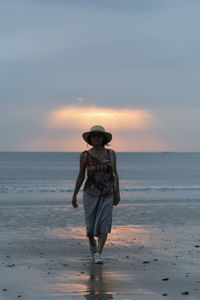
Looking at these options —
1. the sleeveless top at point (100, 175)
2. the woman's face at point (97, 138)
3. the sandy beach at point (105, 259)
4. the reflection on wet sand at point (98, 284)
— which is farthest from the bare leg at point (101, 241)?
the woman's face at point (97, 138)

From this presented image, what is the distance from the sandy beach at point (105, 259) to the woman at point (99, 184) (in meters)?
0.49

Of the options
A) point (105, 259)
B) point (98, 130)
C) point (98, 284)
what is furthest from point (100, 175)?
point (98, 284)

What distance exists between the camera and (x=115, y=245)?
8508 mm

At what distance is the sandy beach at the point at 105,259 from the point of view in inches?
212

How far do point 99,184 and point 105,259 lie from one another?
1087 mm

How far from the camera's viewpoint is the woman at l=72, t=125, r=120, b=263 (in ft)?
23.2

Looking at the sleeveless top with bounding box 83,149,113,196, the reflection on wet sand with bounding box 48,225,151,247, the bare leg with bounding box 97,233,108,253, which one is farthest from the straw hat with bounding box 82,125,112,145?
the reflection on wet sand with bounding box 48,225,151,247

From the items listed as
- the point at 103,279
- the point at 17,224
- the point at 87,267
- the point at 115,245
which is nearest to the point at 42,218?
the point at 17,224

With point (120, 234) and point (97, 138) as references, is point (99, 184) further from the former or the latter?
point (120, 234)

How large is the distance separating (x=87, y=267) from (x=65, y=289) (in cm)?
128

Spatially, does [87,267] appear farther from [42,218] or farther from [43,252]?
→ [42,218]

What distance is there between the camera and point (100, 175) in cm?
705

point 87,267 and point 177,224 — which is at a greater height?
point 177,224

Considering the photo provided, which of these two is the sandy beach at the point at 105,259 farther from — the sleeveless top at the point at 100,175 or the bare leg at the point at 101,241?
the sleeveless top at the point at 100,175
